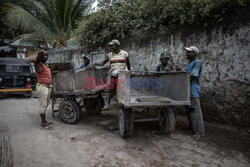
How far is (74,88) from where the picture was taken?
4.27m

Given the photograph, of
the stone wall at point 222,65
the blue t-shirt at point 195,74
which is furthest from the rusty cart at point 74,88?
the stone wall at point 222,65

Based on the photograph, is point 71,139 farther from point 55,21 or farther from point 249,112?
point 55,21

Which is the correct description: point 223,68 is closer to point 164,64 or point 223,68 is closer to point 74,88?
point 164,64

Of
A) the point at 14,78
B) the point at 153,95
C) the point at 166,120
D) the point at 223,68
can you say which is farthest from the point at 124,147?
the point at 14,78

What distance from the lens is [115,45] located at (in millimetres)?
3789

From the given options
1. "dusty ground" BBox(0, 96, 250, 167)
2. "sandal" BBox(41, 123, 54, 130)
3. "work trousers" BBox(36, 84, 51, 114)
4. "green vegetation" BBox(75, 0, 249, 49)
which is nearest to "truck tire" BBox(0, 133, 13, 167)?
"dusty ground" BBox(0, 96, 250, 167)

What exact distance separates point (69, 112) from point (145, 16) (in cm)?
410

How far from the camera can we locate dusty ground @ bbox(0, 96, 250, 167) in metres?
2.57

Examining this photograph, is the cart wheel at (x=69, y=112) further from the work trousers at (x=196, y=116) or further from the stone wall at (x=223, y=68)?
the stone wall at (x=223, y=68)

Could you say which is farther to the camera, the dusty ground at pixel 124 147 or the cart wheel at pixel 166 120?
the cart wheel at pixel 166 120

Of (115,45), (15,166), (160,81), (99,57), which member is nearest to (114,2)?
(99,57)

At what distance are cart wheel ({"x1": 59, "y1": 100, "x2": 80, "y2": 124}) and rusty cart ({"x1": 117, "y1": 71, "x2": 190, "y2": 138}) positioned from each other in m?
1.50

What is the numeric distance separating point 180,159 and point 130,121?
43.6 inches

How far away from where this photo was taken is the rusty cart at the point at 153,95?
9.63ft
